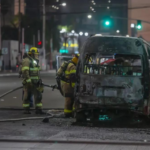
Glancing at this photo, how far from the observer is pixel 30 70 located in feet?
38.4

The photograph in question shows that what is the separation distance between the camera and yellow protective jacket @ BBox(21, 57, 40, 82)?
37.6 feet

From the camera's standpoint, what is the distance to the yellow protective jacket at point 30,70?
1147 cm

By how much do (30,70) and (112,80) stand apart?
Answer: 3.23m

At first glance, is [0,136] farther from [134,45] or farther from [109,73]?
[134,45]

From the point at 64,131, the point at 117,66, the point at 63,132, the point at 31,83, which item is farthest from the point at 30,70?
the point at 63,132

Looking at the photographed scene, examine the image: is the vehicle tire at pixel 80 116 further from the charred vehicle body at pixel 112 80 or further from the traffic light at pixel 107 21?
the traffic light at pixel 107 21

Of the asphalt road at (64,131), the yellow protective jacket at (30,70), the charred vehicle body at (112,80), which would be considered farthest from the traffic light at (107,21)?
the charred vehicle body at (112,80)

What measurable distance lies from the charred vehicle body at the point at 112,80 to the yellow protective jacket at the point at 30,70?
7.71 ft

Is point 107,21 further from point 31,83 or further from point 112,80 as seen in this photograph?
point 112,80

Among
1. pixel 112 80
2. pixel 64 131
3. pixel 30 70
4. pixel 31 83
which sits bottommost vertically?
pixel 64 131

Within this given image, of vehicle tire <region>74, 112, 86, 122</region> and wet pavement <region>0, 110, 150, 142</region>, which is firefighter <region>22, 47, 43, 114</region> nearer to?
wet pavement <region>0, 110, 150, 142</region>

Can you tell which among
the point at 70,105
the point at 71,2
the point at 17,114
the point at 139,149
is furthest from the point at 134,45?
the point at 71,2

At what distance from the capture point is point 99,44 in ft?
31.5

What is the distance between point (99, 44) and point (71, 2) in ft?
265
